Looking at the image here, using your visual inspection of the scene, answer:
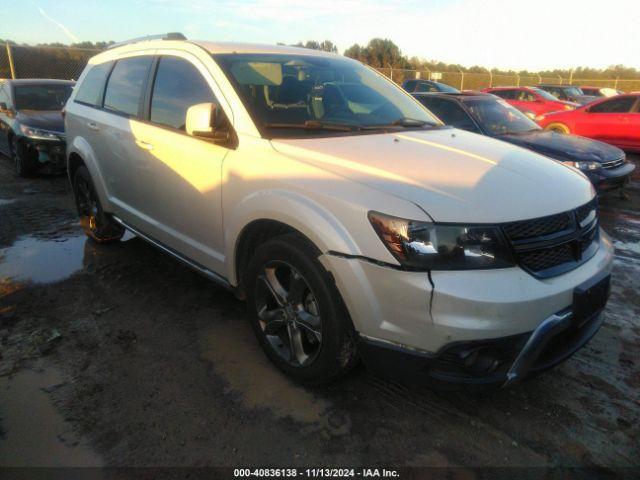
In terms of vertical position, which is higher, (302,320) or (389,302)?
(389,302)

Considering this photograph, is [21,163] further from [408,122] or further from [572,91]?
[572,91]

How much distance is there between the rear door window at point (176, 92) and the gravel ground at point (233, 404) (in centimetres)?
138

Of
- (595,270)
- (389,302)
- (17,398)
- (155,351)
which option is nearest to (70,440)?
(17,398)

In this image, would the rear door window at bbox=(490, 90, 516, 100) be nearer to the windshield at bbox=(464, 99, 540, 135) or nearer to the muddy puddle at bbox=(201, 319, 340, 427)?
the windshield at bbox=(464, 99, 540, 135)

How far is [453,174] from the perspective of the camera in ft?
7.57

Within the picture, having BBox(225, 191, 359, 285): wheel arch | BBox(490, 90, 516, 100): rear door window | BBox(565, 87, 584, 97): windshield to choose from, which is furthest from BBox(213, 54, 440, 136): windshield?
BBox(565, 87, 584, 97): windshield

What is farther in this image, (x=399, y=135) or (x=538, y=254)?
(x=399, y=135)

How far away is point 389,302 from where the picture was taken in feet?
6.55

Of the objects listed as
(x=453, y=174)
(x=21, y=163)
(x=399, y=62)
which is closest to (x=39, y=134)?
(x=21, y=163)

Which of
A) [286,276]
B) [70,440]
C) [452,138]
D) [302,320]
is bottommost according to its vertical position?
[70,440]

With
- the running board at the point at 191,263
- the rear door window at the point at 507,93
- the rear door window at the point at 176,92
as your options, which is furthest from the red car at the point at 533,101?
the running board at the point at 191,263

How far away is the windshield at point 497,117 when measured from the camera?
6918 millimetres

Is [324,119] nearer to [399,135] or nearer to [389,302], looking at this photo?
[399,135]

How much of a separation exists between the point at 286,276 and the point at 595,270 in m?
1.56
